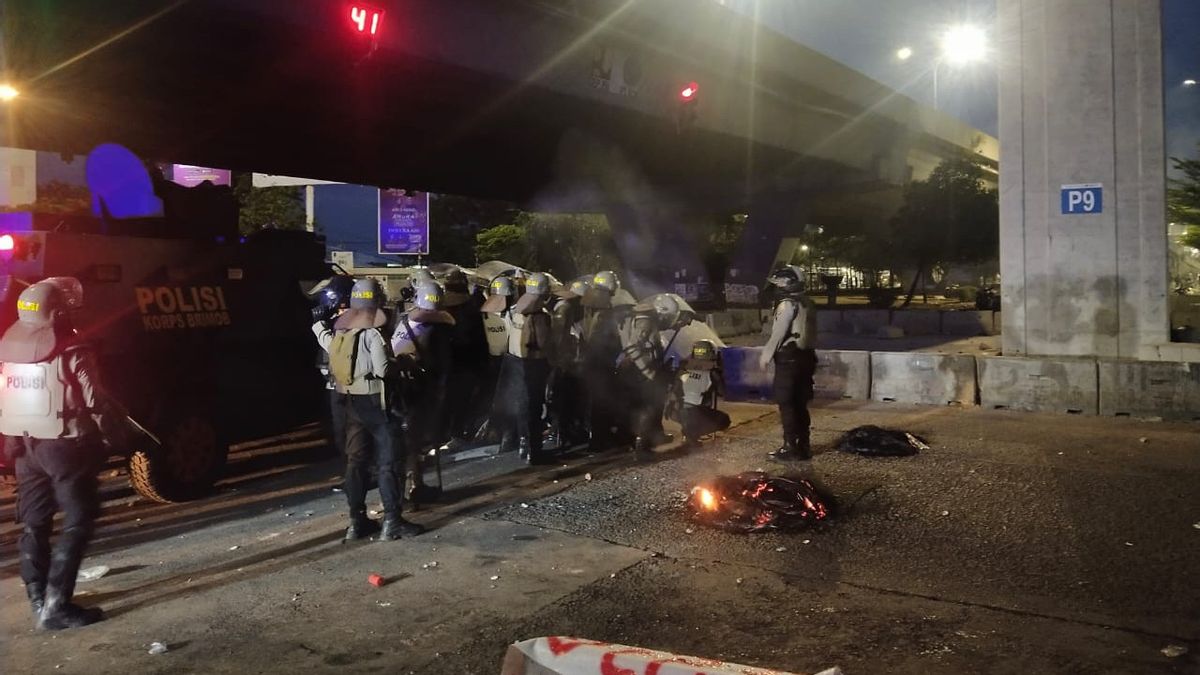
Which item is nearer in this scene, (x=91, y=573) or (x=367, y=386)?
(x=91, y=573)

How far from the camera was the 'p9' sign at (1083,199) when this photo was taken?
38.6 ft

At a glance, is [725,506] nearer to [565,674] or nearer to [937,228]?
[565,674]

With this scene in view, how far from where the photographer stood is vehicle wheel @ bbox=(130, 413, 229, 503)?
7.62 m

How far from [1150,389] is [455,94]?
12.1 metres

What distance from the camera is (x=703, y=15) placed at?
19219 mm

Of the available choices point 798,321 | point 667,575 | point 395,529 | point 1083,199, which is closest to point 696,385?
point 798,321

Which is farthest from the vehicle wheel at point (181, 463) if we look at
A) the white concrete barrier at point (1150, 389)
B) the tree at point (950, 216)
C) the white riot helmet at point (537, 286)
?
the tree at point (950, 216)

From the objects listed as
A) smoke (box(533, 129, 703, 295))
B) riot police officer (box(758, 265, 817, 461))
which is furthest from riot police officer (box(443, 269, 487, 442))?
smoke (box(533, 129, 703, 295))

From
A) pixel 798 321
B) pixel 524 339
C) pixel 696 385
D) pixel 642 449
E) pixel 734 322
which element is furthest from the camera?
pixel 734 322

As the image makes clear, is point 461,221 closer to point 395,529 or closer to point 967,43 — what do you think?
point 967,43

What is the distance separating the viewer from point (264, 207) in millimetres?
36594

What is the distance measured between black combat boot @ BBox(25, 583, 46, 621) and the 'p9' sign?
39.2 ft

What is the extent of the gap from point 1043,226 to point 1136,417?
2.90 metres

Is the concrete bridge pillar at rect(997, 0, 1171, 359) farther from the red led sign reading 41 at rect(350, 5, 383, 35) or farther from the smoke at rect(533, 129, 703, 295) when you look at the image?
the smoke at rect(533, 129, 703, 295)
